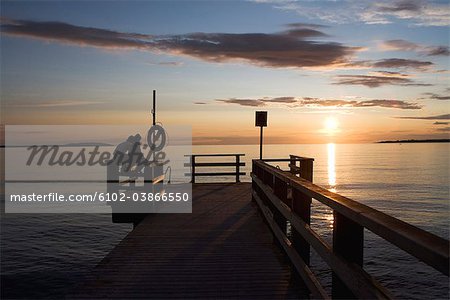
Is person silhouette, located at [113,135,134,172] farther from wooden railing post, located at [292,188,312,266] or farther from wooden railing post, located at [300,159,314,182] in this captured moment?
wooden railing post, located at [292,188,312,266]

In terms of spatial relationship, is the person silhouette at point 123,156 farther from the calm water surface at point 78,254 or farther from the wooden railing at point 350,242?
the wooden railing at point 350,242

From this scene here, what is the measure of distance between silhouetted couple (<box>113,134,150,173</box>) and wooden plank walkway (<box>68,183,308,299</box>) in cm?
199

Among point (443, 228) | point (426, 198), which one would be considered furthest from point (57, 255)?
point (426, 198)

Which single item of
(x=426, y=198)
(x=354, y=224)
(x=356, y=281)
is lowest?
(x=426, y=198)

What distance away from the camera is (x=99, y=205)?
98.3 feet

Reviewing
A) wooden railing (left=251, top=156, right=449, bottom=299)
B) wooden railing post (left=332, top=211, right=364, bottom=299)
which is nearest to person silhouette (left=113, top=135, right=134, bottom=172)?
wooden railing (left=251, top=156, right=449, bottom=299)

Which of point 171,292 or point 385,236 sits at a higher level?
point 385,236

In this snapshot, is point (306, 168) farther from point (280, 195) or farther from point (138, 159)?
point (280, 195)

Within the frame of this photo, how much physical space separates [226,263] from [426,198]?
3637 cm

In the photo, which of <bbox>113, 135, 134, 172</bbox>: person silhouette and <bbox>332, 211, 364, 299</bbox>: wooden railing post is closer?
<bbox>332, 211, 364, 299</bbox>: wooden railing post

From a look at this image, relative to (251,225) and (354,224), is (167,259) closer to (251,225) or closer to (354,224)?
(251,225)

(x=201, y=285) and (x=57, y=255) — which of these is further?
(x=57, y=255)

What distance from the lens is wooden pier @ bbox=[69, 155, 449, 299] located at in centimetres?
262

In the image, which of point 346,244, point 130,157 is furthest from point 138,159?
point 346,244
